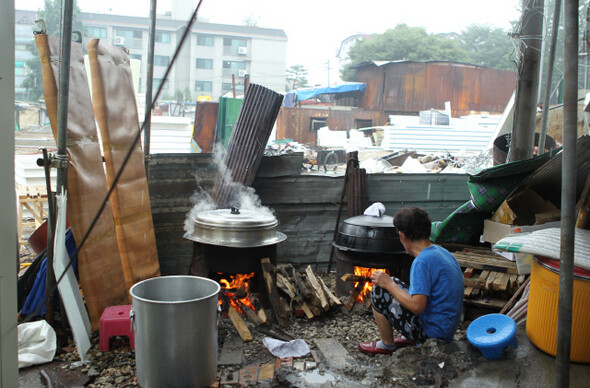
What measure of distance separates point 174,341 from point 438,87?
31.3m

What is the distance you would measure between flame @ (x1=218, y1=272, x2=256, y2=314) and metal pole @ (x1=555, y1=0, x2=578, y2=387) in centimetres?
343

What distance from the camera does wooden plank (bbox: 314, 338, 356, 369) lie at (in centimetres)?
435

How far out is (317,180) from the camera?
7078 mm

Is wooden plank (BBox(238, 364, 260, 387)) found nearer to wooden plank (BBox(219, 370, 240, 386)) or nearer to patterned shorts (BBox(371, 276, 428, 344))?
wooden plank (BBox(219, 370, 240, 386))

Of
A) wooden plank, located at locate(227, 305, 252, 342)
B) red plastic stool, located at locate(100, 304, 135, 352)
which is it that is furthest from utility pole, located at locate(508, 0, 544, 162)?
red plastic stool, located at locate(100, 304, 135, 352)

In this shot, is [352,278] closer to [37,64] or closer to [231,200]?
[231,200]

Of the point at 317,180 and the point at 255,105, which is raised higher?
the point at 255,105

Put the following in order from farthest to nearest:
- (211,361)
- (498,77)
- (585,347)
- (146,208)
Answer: (498,77) → (146,208) → (211,361) → (585,347)

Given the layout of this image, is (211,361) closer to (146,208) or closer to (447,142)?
(146,208)

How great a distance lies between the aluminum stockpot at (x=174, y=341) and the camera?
12.0 feet

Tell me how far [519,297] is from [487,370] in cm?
162

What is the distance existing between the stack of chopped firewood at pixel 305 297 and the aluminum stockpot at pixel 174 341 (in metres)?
1.67

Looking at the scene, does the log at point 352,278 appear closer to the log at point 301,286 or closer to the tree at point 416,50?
the log at point 301,286

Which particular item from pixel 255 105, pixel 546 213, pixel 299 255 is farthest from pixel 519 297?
pixel 255 105
